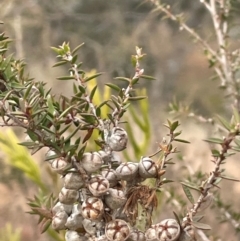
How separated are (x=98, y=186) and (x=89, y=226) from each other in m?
0.04

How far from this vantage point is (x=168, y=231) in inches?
11.7

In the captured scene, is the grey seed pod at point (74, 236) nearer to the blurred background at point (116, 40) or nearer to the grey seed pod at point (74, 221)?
the grey seed pod at point (74, 221)

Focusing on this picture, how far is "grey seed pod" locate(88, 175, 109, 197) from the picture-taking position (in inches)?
11.6

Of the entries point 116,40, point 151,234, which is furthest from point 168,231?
point 116,40

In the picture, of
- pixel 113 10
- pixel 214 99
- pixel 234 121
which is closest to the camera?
pixel 234 121

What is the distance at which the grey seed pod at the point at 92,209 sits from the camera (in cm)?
30

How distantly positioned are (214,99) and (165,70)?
108 centimetres

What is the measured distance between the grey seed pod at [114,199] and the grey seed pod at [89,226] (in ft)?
0.07

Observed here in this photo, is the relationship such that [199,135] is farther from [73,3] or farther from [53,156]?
[53,156]

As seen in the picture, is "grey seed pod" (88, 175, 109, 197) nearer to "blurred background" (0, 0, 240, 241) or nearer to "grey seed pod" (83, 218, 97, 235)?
"grey seed pod" (83, 218, 97, 235)

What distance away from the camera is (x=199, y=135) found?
2674mm

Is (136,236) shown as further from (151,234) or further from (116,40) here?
(116,40)

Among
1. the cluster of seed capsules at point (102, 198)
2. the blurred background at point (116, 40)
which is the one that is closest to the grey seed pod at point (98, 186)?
the cluster of seed capsules at point (102, 198)

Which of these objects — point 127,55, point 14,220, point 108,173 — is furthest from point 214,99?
point 108,173
